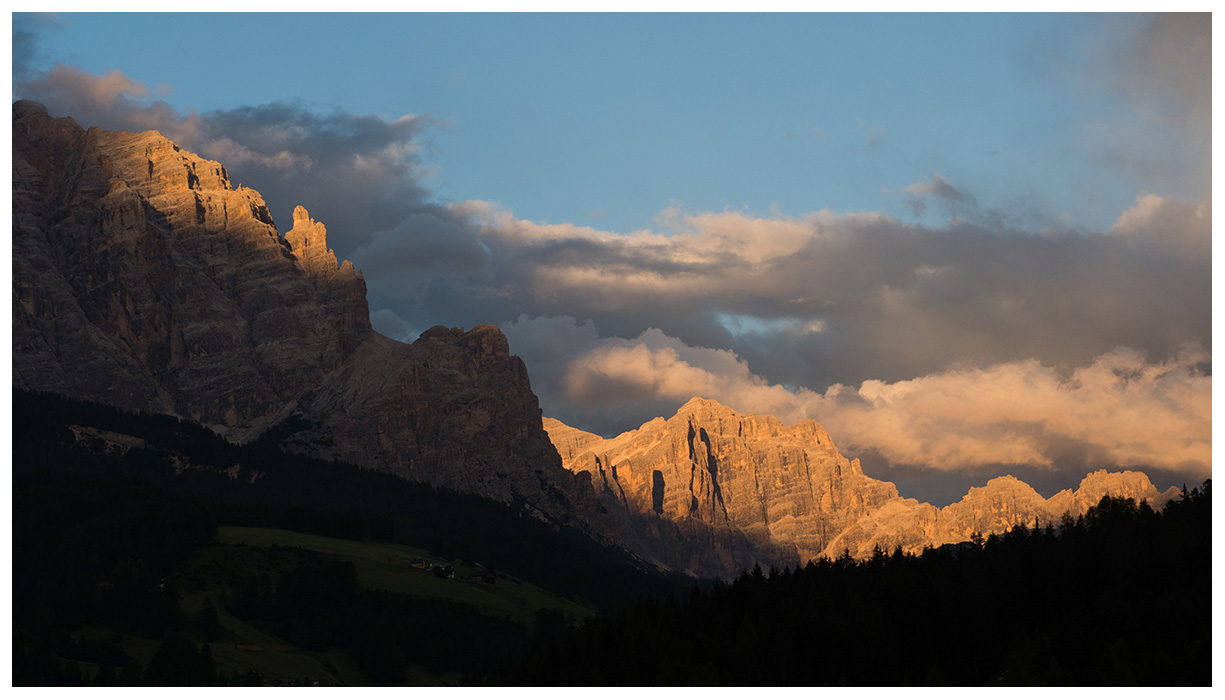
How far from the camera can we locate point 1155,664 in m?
120

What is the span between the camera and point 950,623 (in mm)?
151000

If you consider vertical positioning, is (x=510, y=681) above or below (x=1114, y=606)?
below

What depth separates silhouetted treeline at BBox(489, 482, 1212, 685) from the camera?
440 ft

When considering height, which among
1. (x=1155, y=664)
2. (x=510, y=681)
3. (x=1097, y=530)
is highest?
(x=1097, y=530)

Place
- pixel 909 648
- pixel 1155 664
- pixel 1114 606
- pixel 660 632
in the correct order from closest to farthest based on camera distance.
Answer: pixel 1155 664
pixel 1114 606
pixel 909 648
pixel 660 632

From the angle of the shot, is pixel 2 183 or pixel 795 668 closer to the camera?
pixel 2 183

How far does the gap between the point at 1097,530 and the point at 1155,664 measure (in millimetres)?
52716

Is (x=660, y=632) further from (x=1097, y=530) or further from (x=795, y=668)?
(x=1097, y=530)

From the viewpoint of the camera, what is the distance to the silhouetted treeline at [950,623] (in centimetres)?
13412

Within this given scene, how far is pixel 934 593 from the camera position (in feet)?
514
